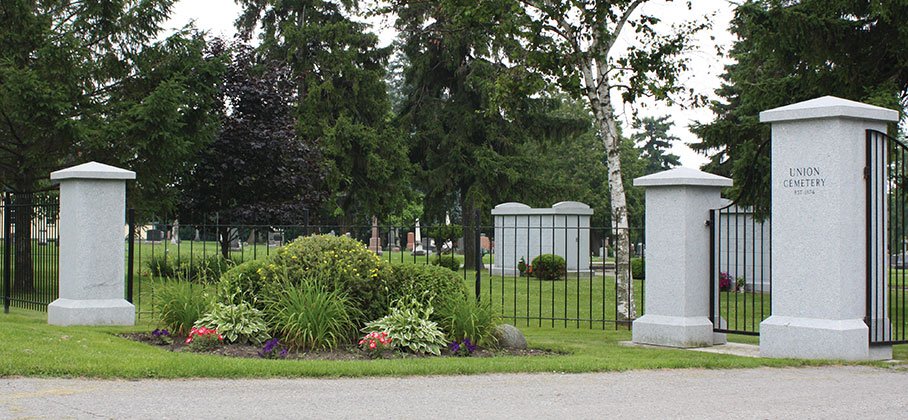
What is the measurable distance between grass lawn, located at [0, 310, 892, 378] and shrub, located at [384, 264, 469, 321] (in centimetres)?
123

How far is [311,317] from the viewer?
428 inches

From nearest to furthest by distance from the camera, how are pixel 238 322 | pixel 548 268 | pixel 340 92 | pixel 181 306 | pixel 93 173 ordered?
pixel 238 322
pixel 181 306
pixel 93 173
pixel 548 268
pixel 340 92

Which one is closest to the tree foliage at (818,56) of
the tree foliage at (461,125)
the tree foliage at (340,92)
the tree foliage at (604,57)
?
the tree foliage at (604,57)

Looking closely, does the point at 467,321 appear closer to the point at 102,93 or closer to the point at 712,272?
the point at 712,272

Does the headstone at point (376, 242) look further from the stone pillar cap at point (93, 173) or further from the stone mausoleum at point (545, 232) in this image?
the stone mausoleum at point (545, 232)

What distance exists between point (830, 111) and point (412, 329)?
17.2 ft

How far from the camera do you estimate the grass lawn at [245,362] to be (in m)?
9.09

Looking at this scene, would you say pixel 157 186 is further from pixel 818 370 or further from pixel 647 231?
pixel 818 370

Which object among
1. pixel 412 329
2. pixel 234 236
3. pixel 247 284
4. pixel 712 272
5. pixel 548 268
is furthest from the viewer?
pixel 234 236

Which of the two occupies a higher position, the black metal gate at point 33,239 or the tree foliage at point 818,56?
the tree foliage at point 818,56

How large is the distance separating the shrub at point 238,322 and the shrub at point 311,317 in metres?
0.18

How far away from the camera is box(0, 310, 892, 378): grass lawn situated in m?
9.09

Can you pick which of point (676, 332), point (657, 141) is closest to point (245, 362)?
point (676, 332)

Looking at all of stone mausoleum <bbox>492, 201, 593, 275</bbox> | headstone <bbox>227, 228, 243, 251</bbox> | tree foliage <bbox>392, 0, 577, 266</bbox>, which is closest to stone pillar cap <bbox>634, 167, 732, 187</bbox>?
headstone <bbox>227, 228, 243, 251</bbox>
